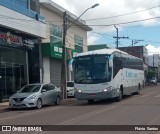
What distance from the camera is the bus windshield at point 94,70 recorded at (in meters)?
26.7

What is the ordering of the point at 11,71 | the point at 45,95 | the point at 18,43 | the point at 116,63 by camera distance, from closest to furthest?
the point at 45,95 → the point at 116,63 → the point at 11,71 → the point at 18,43

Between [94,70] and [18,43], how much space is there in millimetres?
10616

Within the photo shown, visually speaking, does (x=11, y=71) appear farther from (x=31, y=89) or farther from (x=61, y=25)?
(x=61, y=25)

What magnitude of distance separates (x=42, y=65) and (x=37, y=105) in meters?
15.1

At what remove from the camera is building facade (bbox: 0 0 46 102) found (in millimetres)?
32406

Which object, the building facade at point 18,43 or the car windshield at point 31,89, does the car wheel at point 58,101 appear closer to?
the car windshield at point 31,89

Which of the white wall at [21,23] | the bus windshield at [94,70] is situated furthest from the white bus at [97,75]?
the white wall at [21,23]

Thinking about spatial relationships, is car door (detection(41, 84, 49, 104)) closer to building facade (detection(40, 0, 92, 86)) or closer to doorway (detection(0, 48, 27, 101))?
doorway (detection(0, 48, 27, 101))

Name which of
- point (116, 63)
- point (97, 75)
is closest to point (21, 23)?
point (116, 63)

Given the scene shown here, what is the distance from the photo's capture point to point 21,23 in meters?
33.9

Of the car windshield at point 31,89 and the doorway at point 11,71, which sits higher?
the doorway at point 11,71

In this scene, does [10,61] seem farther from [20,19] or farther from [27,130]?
[27,130]

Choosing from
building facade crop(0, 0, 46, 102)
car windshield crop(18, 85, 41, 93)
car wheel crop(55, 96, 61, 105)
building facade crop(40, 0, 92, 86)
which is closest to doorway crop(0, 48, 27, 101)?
building facade crop(0, 0, 46, 102)

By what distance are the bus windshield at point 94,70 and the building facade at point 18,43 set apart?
25.0 ft
